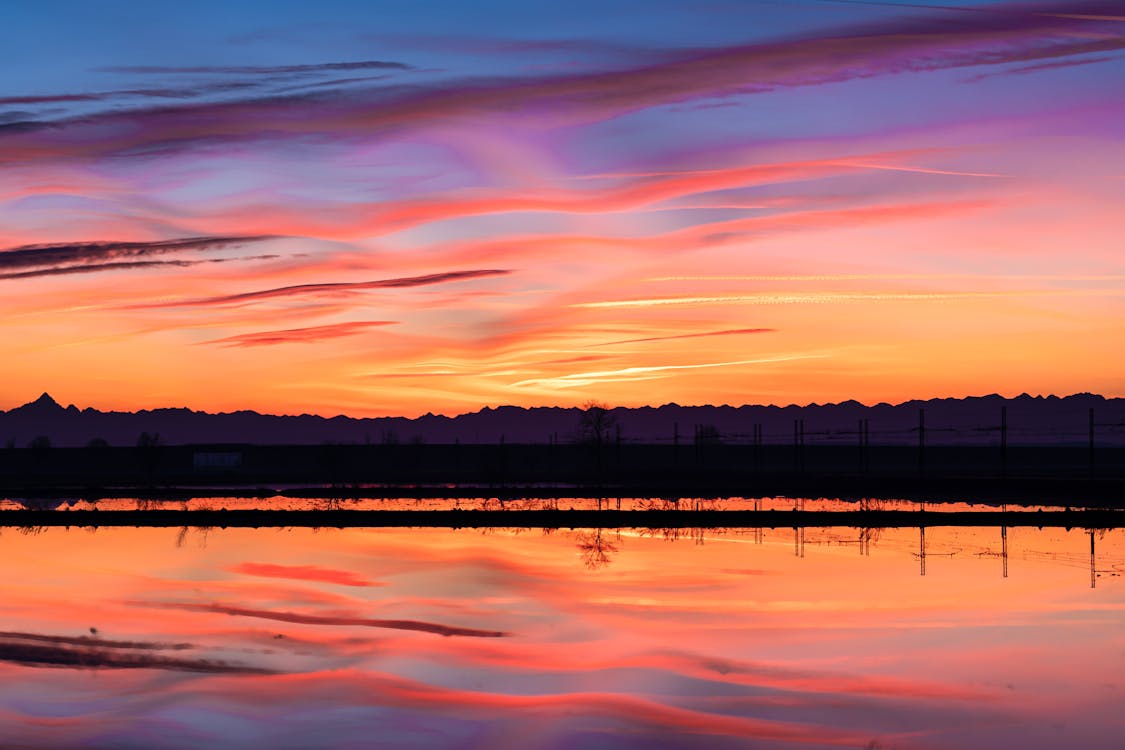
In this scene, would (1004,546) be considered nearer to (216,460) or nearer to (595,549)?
A: (595,549)

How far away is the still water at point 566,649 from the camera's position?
58.4 ft

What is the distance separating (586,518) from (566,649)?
30.9 m

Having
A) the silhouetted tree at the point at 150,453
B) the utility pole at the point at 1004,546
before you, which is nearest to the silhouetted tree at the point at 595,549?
the utility pole at the point at 1004,546

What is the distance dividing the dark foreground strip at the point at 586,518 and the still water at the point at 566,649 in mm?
11143

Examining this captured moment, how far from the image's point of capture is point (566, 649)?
23641 millimetres

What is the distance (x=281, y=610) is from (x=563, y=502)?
3838cm

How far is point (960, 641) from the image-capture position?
24.7m

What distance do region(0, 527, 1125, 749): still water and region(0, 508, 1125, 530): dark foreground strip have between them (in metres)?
11.1

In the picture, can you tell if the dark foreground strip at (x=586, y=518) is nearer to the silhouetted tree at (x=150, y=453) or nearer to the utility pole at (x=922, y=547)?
the utility pole at (x=922, y=547)

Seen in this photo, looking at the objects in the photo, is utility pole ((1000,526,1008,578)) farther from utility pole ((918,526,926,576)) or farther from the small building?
the small building

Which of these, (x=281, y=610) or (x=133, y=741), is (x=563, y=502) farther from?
(x=133, y=741)

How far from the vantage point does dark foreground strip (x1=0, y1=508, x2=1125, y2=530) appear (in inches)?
2069

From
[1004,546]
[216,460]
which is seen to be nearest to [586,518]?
[1004,546]

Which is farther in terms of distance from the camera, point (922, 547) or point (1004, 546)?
point (1004, 546)
